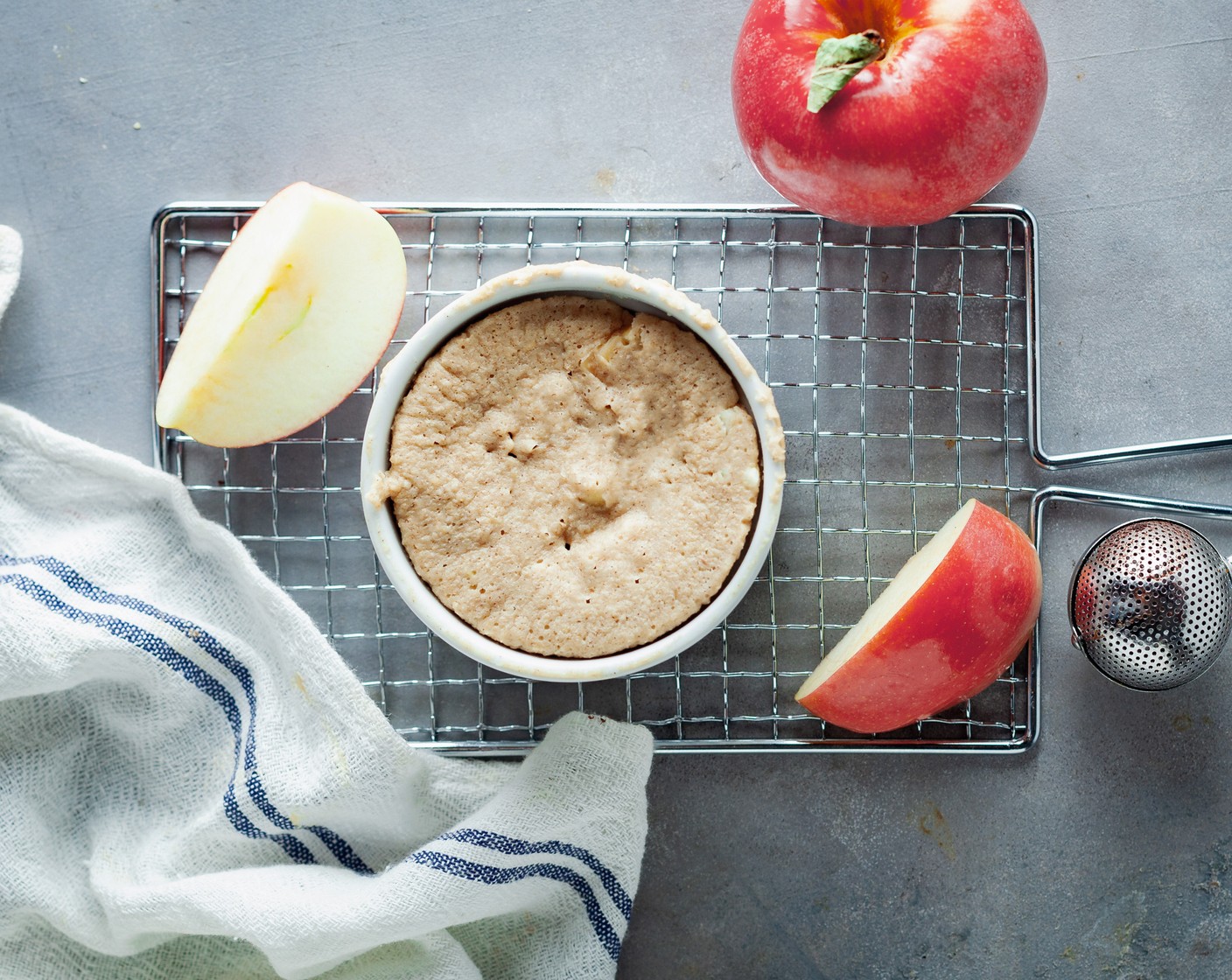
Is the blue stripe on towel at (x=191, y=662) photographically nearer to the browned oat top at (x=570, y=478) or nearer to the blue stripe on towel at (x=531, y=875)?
the blue stripe on towel at (x=531, y=875)

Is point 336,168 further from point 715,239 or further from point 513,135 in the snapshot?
point 715,239

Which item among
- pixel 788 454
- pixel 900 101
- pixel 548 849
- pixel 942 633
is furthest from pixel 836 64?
pixel 548 849

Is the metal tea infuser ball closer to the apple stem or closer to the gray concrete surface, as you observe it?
the gray concrete surface

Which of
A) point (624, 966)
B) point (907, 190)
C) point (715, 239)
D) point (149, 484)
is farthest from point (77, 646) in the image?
point (907, 190)

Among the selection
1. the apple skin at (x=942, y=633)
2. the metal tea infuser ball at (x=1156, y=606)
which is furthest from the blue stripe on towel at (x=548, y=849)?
the metal tea infuser ball at (x=1156, y=606)

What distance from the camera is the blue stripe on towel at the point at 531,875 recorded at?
1058mm

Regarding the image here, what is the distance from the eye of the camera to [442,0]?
1166mm

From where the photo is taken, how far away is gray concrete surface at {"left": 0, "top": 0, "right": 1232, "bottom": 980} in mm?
1164

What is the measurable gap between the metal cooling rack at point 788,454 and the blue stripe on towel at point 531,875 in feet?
0.46

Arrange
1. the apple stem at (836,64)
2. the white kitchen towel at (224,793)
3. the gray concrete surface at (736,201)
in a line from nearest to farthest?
the apple stem at (836,64)
the white kitchen towel at (224,793)
the gray concrete surface at (736,201)

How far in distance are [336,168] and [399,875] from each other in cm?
75

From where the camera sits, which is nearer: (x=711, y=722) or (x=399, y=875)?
(x=399, y=875)

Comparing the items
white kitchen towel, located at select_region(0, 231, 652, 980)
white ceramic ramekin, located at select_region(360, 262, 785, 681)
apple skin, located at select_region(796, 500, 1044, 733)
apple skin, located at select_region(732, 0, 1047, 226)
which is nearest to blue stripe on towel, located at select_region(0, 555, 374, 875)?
white kitchen towel, located at select_region(0, 231, 652, 980)

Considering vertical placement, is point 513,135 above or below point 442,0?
below
